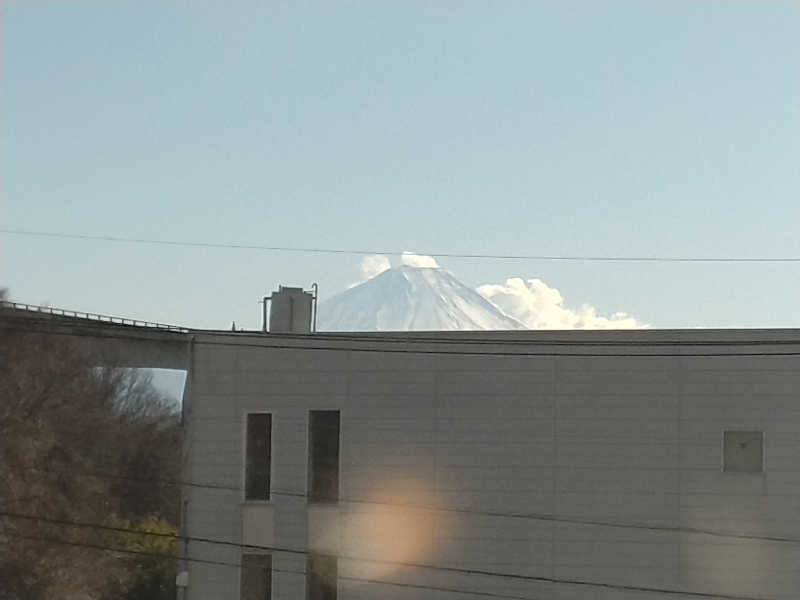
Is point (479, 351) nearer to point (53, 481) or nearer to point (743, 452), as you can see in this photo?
point (743, 452)

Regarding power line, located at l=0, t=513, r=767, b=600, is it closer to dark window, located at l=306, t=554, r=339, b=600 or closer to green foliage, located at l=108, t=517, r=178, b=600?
dark window, located at l=306, t=554, r=339, b=600

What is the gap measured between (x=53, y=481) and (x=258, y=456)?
441 inches

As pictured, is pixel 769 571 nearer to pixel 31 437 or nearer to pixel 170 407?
pixel 31 437

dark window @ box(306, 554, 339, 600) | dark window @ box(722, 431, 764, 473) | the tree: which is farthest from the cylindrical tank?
dark window @ box(722, 431, 764, 473)

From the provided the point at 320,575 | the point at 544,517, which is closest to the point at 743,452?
the point at 544,517

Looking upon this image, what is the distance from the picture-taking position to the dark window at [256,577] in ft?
103

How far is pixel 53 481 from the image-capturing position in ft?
131

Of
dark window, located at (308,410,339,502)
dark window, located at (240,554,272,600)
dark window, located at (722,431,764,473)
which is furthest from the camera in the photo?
dark window, located at (240,554,272,600)

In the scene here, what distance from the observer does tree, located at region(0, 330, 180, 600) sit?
38188 millimetres

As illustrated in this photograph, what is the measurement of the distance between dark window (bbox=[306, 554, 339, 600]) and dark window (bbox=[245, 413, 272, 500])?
201cm

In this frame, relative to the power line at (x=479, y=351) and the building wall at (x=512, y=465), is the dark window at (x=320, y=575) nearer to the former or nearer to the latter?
the building wall at (x=512, y=465)

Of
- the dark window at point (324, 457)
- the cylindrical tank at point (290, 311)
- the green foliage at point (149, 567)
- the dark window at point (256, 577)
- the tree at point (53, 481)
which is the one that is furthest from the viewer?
the green foliage at point (149, 567)

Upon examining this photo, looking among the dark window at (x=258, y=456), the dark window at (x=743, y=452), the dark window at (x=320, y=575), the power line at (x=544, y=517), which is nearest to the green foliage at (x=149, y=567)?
the dark window at (x=258, y=456)

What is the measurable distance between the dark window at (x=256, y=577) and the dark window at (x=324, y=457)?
2051 millimetres
